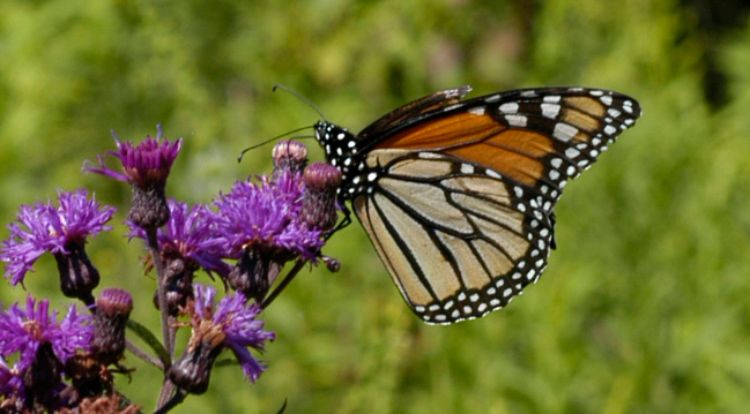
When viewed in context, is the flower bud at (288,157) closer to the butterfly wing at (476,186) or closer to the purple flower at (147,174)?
the purple flower at (147,174)

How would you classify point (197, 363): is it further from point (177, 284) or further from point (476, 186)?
point (476, 186)

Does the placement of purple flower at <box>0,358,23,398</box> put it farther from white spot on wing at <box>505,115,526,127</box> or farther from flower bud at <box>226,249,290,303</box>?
white spot on wing at <box>505,115,526,127</box>

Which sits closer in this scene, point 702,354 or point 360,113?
point 702,354

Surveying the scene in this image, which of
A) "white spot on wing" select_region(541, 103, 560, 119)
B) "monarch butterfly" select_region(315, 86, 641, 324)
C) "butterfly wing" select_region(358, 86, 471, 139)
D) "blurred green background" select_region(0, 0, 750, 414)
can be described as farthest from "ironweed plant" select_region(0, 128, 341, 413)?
"blurred green background" select_region(0, 0, 750, 414)

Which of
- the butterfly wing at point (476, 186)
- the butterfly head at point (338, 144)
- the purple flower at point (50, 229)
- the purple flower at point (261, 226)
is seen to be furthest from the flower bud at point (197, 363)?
the butterfly wing at point (476, 186)

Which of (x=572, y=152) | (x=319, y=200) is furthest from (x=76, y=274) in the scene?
(x=572, y=152)

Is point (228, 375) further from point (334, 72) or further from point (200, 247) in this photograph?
point (334, 72)

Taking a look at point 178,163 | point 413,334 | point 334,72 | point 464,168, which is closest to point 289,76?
point 334,72
